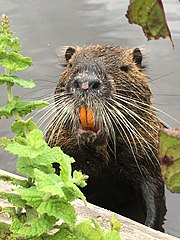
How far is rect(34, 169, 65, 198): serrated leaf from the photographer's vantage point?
5.17ft

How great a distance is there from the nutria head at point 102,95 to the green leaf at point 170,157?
10.1 feet

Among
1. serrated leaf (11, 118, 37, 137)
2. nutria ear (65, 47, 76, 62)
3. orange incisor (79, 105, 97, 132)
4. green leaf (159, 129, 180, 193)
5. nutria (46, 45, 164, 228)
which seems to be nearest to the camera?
green leaf (159, 129, 180, 193)

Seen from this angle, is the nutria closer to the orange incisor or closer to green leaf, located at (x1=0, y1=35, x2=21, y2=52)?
the orange incisor

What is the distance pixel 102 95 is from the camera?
4.66 m

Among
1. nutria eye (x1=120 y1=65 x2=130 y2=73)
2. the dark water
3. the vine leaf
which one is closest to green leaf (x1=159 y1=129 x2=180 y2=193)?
the vine leaf

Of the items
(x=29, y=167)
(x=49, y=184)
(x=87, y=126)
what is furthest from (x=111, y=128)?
(x=49, y=184)

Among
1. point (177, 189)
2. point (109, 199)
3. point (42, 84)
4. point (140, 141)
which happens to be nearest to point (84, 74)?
point (140, 141)

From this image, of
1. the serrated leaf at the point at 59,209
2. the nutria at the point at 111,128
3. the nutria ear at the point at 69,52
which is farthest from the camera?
the nutria ear at the point at 69,52

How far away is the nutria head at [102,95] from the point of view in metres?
4.59

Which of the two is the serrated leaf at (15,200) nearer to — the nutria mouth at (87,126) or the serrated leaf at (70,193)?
the serrated leaf at (70,193)

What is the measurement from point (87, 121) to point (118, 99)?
1.27ft

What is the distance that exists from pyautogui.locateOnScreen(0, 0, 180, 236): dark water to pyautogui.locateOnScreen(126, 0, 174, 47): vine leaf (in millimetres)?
4505

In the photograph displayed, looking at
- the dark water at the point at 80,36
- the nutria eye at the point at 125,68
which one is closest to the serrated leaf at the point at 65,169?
the nutria eye at the point at 125,68

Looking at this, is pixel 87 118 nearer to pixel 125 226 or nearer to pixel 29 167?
pixel 125 226
